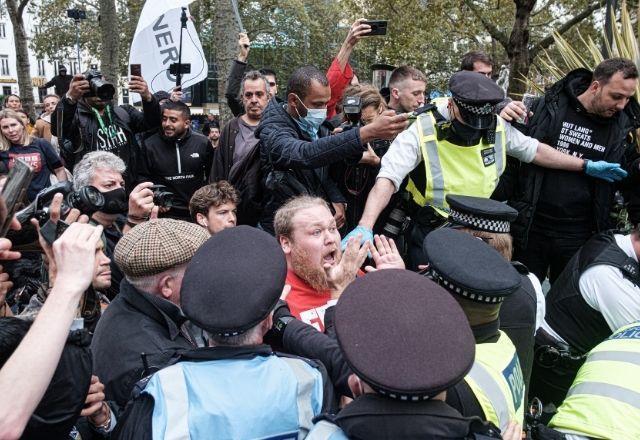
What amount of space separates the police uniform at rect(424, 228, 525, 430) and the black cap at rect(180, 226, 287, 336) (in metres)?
0.52

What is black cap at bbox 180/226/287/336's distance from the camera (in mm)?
1541

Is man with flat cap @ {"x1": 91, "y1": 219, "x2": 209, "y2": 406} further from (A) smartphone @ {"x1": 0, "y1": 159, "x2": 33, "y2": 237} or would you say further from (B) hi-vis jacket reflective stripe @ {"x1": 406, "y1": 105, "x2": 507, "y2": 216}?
(B) hi-vis jacket reflective stripe @ {"x1": 406, "y1": 105, "x2": 507, "y2": 216}

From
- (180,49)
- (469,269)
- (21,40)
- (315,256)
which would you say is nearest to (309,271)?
(315,256)

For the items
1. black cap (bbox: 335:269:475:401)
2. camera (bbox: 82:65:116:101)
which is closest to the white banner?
camera (bbox: 82:65:116:101)

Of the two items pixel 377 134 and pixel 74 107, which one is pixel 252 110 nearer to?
pixel 74 107

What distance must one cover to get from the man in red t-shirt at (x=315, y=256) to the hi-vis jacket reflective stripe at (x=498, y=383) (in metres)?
0.78

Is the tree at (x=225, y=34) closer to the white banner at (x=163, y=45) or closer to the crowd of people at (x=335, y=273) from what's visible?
the white banner at (x=163, y=45)

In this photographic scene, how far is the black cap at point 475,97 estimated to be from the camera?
3.11 m

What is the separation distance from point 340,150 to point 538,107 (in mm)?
1820

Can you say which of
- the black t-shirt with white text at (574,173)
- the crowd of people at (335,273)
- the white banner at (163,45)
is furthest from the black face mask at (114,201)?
the white banner at (163,45)

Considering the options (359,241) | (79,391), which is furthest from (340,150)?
(79,391)

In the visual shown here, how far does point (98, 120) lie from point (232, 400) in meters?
3.83

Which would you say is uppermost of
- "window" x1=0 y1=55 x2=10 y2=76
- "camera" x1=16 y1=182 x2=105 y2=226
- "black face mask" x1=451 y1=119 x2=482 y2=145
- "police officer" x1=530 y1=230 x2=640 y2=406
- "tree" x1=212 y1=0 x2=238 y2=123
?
"tree" x1=212 y1=0 x2=238 y2=123

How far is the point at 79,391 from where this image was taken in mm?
1557
